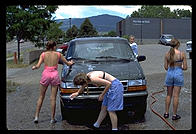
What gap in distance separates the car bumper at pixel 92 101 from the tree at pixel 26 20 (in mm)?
14994

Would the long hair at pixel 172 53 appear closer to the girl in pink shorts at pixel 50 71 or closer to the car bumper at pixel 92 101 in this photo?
the car bumper at pixel 92 101

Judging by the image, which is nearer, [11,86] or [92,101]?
[92,101]

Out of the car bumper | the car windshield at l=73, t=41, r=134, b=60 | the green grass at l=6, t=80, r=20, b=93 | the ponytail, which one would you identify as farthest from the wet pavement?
the car windshield at l=73, t=41, r=134, b=60

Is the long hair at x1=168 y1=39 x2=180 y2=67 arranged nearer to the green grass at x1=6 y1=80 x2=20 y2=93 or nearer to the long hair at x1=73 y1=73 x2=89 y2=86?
the long hair at x1=73 y1=73 x2=89 y2=86

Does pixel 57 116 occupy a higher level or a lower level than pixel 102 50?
lower

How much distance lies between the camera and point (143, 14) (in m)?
125

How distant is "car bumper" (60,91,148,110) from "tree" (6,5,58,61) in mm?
14994

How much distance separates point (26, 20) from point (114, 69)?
15.5 m

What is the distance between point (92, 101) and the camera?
499 cm

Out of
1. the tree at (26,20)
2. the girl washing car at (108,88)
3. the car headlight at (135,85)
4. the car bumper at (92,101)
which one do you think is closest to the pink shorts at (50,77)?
the car bumper at (92,101)

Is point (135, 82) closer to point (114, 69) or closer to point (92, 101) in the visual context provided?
point (114, 69)

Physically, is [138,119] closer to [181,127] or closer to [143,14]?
[181,127]

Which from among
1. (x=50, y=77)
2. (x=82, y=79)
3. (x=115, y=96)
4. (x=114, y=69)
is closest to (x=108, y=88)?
(x=115, y=96)
